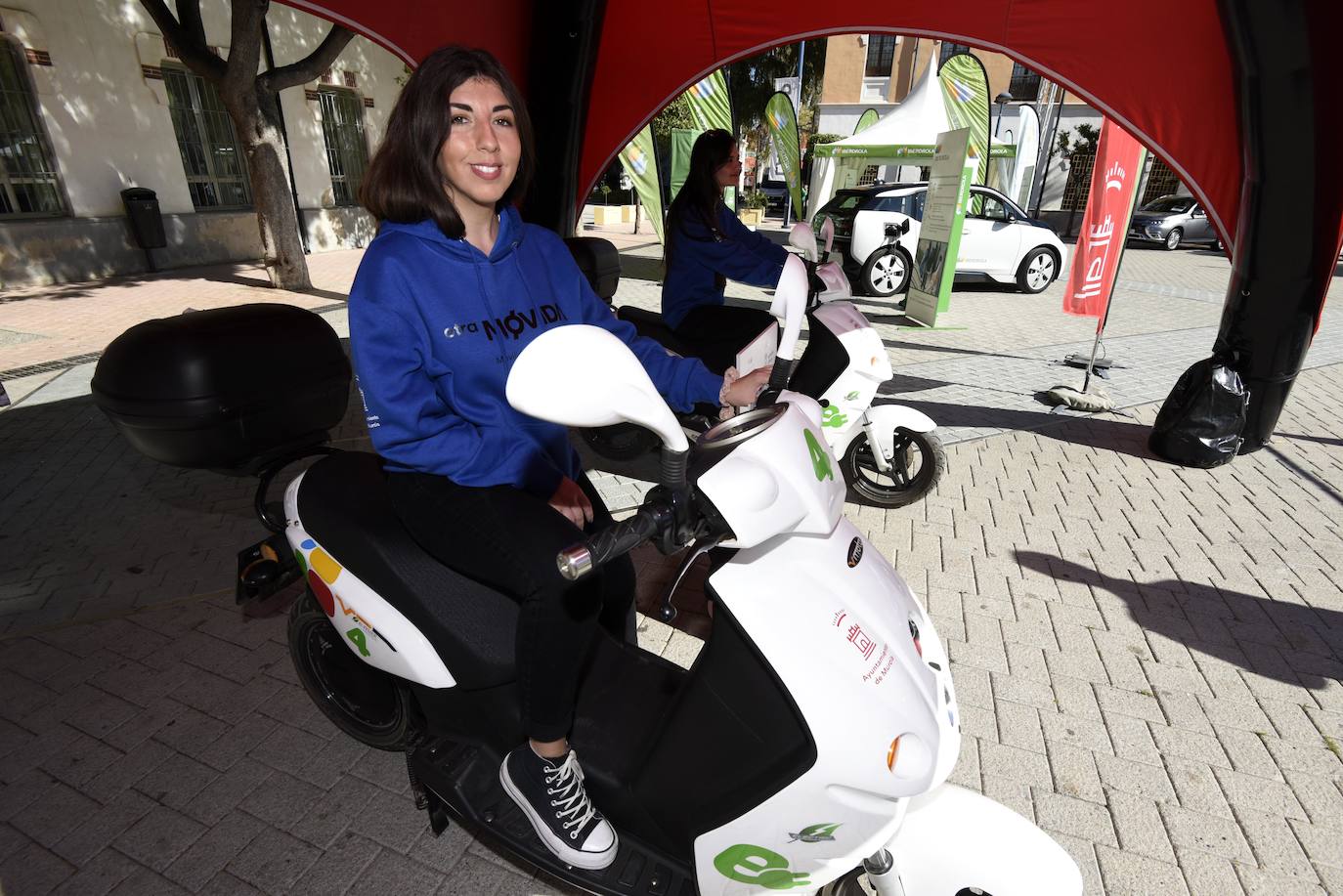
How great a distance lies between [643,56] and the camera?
580cm

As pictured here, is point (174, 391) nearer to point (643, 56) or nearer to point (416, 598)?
point (416, 598)

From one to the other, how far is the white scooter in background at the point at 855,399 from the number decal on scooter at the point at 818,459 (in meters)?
1.80

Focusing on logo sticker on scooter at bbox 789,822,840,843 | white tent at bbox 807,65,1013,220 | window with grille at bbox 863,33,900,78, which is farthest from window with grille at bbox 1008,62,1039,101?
logo sticker on scooter at bbox 789,822,840,843

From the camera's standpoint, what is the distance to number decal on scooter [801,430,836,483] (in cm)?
145

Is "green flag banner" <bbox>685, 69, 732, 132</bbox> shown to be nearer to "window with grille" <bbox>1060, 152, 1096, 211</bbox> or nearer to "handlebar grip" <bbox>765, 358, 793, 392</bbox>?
"handlebar grip" <bbox>765, 358, 793, 392</bbox>

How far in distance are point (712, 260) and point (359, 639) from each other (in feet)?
10.5

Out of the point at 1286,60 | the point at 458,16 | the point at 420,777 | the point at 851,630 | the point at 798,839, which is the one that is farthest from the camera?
the point at 458,16

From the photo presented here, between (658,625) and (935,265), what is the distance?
7.93m

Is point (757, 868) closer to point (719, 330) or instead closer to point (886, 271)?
point (719, 330)

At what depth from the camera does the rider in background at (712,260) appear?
4320mm

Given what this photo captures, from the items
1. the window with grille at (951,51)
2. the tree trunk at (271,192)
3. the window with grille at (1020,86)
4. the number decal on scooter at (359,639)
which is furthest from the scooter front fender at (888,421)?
the window with grille at (1020,86)

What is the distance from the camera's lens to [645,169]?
10.0 metres

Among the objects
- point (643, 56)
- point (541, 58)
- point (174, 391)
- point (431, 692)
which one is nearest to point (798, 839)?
point (431, 692)

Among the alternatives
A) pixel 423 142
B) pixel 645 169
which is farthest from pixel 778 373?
pixel 645 169
